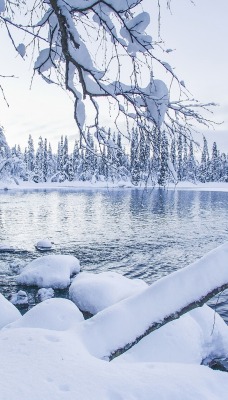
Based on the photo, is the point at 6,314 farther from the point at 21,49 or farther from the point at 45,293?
the point at 21,49

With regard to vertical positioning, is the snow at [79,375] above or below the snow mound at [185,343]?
above

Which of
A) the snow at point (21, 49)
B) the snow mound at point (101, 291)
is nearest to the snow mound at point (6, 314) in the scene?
the snow mound at point (101, 291)

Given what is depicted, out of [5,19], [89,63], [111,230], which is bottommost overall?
[111,230]

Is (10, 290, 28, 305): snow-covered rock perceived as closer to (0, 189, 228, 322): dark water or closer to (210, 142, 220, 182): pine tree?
(0, 189, 228, 322): dark water

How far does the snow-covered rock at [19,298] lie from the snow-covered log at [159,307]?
5925 millimetres

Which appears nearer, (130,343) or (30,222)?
(130,343)

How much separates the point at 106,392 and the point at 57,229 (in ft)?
64.8

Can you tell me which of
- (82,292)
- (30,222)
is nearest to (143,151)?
(82,292)

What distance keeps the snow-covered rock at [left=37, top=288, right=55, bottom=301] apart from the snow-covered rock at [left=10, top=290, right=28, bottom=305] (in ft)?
1.29

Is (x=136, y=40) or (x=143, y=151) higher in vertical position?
(x=136, y=40)

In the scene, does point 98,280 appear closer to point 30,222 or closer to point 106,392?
point 106,392

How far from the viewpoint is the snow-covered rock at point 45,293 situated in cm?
990

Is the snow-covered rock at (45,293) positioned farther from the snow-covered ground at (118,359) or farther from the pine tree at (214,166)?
the pine tree at (214,166)

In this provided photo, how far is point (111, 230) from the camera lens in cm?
2188
